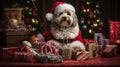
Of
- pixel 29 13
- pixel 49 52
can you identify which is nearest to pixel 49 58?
pixel 49 52

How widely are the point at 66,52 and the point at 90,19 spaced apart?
1.59 meters

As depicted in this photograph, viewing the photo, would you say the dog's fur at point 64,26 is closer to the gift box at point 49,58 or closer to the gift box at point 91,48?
the gift box at point 91,48

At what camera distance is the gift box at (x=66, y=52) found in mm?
3531

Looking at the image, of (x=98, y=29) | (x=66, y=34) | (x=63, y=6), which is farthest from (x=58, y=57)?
(x=98, y=29)

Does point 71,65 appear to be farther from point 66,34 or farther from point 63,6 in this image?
point 63,6

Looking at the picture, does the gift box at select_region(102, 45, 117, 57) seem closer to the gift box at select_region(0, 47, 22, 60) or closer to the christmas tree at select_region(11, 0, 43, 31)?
the gift box at select_region(0, 47, 22, 60)

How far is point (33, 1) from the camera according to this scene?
16.6 feet

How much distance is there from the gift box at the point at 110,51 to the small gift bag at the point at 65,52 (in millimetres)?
534

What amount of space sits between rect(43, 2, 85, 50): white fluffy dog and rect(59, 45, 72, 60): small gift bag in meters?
0.18

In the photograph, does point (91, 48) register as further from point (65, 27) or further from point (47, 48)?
point (47, 48)

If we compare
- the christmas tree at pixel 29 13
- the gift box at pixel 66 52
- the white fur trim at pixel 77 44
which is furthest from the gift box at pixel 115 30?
the christmas tree at pixel 29 13

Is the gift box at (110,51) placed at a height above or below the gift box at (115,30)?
below

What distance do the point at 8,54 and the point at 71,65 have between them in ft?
2.89

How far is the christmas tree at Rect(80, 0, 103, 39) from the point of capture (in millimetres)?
4938
